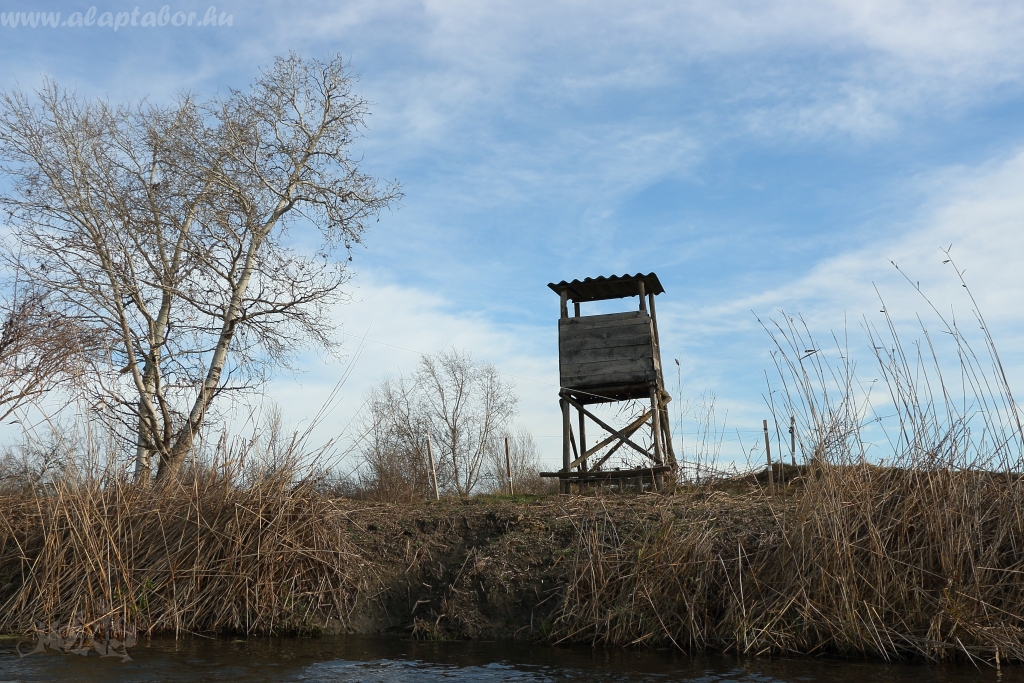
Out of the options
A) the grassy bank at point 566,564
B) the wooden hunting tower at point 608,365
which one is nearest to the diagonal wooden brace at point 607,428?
the wooden hunting tower at point 608,365

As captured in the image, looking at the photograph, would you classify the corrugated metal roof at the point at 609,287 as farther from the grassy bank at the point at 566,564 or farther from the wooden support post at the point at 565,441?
the grassy bank at the point at 566,564

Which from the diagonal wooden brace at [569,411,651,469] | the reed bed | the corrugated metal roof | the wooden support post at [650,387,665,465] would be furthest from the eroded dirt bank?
the corrugated metal roof

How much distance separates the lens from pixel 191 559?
688cm

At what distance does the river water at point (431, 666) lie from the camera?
16.0 ft

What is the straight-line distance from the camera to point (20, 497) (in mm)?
8039

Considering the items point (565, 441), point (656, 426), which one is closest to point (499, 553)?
point (565, 441)

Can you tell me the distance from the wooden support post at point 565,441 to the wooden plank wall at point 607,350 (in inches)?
12.5

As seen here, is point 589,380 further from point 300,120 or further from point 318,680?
point 300,120

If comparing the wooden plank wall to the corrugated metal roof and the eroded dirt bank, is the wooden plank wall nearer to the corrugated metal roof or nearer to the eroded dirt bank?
the corrugated metal roof

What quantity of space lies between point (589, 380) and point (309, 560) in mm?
5334

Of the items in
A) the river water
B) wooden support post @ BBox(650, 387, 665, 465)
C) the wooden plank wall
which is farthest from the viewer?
the wooden plank wall

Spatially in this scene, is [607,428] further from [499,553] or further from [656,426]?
[499,553]

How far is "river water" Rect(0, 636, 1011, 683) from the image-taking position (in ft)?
16.0

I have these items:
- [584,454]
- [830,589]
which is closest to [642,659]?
[830,589]
